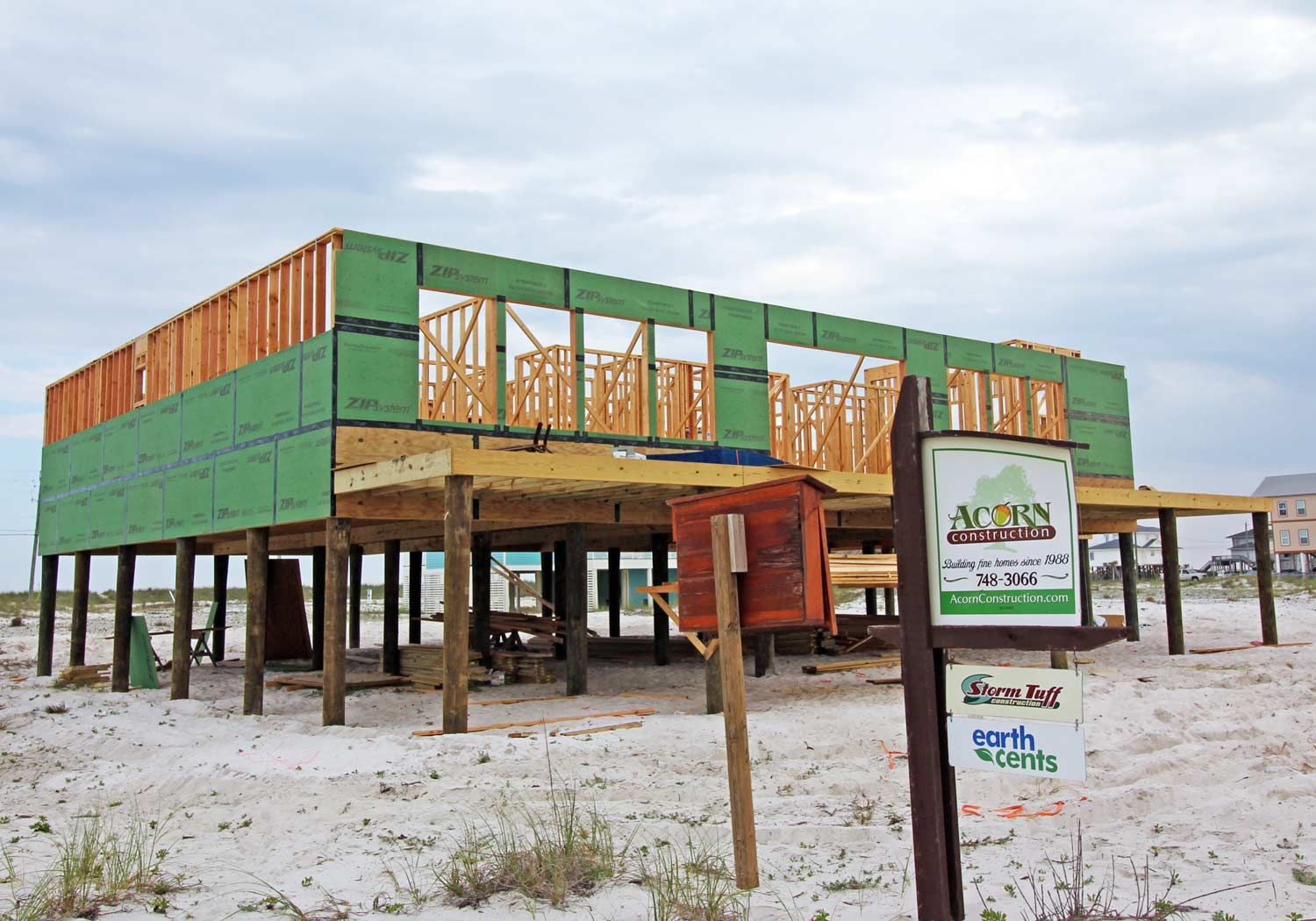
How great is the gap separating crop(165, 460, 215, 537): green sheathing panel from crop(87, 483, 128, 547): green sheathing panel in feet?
7.32

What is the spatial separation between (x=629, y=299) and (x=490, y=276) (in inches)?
92.1

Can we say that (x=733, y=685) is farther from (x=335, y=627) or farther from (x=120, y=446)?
(x=120, y=446)

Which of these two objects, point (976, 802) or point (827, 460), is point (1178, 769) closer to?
point (976, 802)

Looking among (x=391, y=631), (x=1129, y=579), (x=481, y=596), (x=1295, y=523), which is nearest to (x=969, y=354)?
(x=1129, y=579)

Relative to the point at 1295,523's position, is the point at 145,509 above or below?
below

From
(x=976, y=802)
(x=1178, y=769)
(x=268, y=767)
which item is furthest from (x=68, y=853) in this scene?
(x=1178, y=769)

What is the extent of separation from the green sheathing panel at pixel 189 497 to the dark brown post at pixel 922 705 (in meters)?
14.8

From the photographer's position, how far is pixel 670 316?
58.2ft

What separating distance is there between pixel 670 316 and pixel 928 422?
12.6 m

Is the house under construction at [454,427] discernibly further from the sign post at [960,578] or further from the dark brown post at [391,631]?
the sign post at [960,578]

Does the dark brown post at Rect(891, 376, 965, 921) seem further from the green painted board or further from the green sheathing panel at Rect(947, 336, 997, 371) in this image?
the green sheathing panel at Rect(947, 336, 997, 371)

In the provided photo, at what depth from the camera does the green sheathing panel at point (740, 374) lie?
723 inches

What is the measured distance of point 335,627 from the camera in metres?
14.4

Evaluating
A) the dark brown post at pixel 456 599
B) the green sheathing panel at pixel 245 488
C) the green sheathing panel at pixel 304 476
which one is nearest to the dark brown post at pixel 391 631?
the green sheathing panel at pixel 245 488
